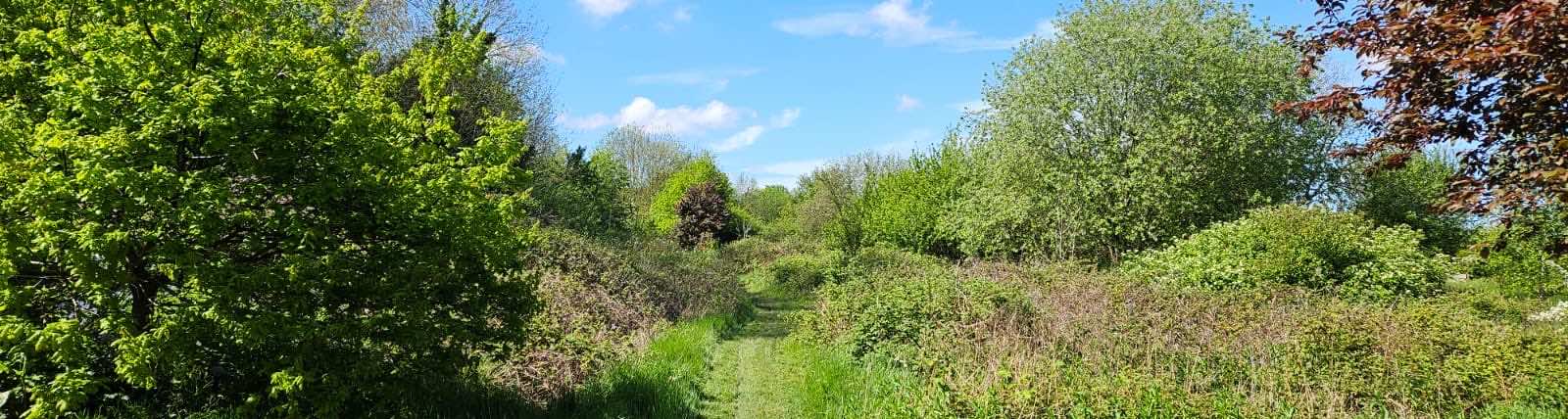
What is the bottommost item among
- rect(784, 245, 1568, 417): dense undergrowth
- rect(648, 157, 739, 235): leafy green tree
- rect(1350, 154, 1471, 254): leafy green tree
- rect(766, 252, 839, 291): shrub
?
rect(784, 245, 1568, 417): dense undergrowth

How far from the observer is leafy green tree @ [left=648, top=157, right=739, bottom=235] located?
51.0 meters

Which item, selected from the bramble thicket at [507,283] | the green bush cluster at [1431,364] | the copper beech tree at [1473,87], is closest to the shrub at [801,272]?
the bramble thicket at [507,283]

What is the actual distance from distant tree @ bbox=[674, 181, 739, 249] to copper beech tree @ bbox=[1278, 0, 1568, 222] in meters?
40.9

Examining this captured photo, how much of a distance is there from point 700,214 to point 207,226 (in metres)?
42.7

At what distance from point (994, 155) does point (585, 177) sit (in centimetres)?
1355

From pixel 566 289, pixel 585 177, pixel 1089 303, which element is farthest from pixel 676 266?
pixel 1089 303

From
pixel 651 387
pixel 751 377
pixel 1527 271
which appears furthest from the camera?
pixel 1527 271

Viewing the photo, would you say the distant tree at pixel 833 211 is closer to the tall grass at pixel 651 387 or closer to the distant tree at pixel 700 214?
the distant tree at pixel 700 214

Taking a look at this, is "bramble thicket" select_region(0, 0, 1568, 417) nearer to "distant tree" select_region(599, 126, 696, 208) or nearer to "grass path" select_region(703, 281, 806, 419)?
"grass path" select_region(703, 281, 806, 419)

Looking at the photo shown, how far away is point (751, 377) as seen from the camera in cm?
1101

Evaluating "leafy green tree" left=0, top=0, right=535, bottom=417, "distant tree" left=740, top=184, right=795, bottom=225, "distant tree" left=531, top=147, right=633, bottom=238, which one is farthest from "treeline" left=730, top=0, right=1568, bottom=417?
"distant tree" left=740, top=184, right=795, bottom=225

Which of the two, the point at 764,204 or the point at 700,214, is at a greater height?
the point at 764,204

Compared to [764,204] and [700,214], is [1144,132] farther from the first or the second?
[764,204]

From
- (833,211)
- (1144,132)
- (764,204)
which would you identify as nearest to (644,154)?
(764,204)
